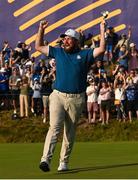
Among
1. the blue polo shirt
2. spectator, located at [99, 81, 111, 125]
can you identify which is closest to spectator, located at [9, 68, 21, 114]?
spectator, located at [99, 81, 111, 125]

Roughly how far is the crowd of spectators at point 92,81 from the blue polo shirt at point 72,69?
12570 mm

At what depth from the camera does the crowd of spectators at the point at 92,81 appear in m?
25.9

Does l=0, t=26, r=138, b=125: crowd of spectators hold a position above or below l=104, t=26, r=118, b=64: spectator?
below

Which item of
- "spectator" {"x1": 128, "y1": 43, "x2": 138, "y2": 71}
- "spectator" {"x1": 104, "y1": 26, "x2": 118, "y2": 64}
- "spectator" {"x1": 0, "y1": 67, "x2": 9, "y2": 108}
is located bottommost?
"spectator" {"x1": 0, "y1": 67, "x2": 9, "y2": 108}

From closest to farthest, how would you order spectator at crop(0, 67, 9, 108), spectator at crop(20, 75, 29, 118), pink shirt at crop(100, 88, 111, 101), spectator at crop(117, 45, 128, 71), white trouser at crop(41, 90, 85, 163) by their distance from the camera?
white trouser at crop(41, 90, 85, 163), pink shirt at crop(100, 88, 111, 101), spectator at crop(20, 75, 29, 118), spectator at crop(0, 67, 9, 108), spectator at crop(117, 45, 128, 71)

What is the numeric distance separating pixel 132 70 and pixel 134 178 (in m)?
16.4

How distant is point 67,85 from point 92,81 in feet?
46.4

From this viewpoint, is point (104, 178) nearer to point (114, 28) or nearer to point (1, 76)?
point (1, 76)

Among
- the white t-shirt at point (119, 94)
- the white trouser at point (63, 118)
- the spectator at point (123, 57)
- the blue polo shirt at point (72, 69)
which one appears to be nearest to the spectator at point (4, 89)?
the white t-shirt at point (119, 94)

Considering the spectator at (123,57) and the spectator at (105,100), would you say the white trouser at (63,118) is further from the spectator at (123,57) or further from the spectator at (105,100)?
the spectator at (123,57)

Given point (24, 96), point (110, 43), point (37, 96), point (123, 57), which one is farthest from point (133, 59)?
point (24, 96)

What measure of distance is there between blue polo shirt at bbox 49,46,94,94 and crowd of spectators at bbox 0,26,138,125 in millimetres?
12570

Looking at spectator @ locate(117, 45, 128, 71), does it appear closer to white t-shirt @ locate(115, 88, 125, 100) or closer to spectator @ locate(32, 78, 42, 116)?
white t-shirt @ locate(115, 88, 125, 100)

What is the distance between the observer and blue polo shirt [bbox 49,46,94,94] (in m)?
11.7
